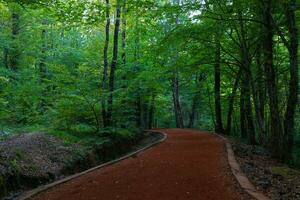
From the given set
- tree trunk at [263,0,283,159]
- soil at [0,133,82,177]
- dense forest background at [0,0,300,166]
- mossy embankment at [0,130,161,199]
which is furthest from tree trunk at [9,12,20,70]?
tree trunk at [263,0,283,159]

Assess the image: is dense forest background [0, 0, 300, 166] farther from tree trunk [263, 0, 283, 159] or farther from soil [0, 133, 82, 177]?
soil [0, 133, 82, 177]

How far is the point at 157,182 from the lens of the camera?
6.82 meters

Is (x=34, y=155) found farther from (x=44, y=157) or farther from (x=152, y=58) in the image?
(x=152, y=58)

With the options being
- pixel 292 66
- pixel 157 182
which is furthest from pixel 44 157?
pixel 292 66

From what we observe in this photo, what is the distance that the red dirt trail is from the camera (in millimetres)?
5918

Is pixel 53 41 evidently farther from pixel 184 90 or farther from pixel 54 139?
pixel 54 139

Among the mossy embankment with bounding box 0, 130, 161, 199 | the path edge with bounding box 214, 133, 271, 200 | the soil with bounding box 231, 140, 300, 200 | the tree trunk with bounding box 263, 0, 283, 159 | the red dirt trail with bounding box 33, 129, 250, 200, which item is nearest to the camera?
the path edge with bounding box 214, 133, 271, 200

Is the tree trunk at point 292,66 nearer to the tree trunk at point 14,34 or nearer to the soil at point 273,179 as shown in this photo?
the soil at point 273,179

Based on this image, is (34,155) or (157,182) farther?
(34,155)

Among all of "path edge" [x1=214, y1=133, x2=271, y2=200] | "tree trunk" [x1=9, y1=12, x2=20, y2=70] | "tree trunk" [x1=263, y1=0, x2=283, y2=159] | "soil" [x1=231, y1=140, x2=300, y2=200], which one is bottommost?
"soil" [x1=231, y1=140, x2=300, y2=200]

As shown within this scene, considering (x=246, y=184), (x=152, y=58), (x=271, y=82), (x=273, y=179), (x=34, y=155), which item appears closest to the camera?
(x=246, y=184)

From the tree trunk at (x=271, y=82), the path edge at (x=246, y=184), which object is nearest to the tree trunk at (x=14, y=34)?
the tree trunk at (x=271, y=82)

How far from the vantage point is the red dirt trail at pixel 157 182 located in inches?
233

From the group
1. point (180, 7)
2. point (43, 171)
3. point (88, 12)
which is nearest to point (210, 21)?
point (180, 7)
